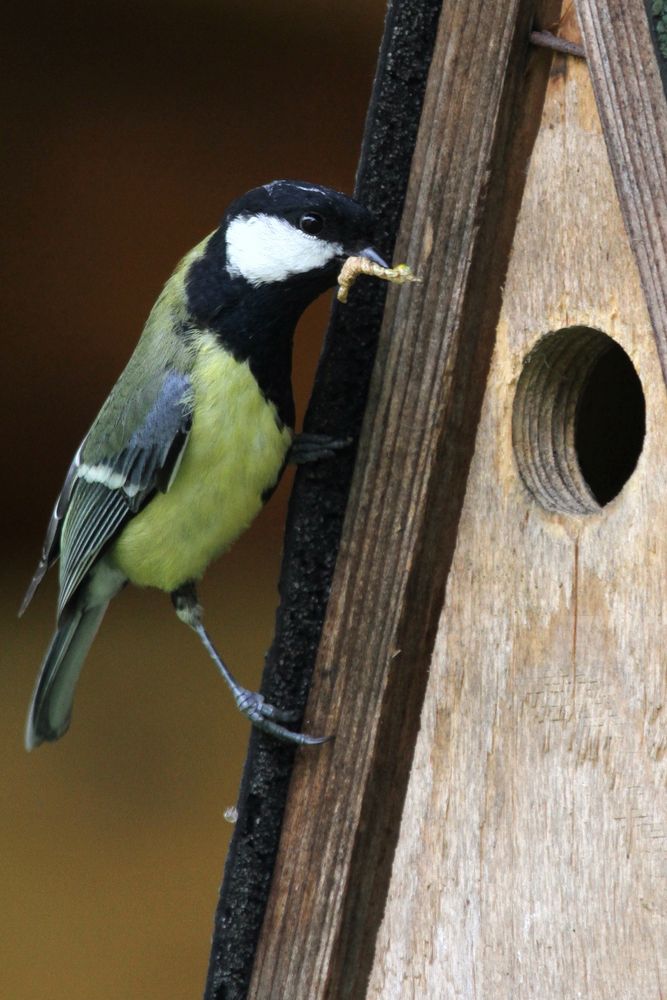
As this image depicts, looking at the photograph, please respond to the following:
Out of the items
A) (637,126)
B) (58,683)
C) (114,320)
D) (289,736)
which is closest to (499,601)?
(289,736)

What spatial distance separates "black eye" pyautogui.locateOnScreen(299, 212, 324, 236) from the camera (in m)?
1.23

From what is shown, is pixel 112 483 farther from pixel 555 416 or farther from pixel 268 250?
pixel 555 416

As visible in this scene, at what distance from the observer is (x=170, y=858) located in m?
2.39

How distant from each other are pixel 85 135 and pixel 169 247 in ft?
0.77

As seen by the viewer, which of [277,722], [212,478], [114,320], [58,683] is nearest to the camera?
[277,722]

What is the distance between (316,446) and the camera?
1.19m

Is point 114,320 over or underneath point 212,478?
over

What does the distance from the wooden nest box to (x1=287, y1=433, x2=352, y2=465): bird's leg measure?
33 millimetres

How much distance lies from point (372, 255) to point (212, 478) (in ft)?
1.18

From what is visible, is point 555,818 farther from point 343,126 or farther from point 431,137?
point 343,126

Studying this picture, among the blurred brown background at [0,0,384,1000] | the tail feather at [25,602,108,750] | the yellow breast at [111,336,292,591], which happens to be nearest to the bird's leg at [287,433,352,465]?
the yellow breast at [111,336,292,591]

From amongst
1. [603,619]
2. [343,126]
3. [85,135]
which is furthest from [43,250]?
[603,619]

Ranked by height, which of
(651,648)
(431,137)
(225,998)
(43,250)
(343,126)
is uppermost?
(343,126)

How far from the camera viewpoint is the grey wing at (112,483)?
1387 millimetres
